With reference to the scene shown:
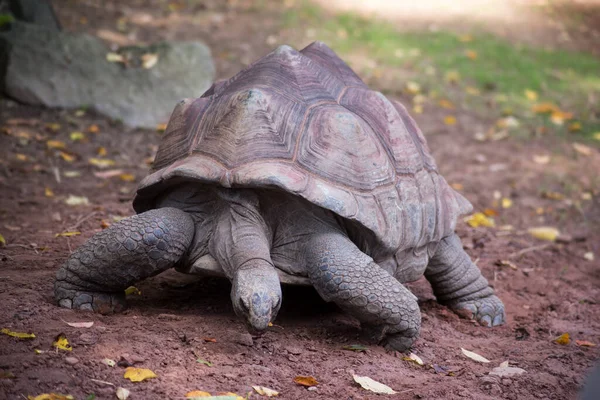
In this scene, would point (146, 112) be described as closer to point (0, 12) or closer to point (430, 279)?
point (0, 12)

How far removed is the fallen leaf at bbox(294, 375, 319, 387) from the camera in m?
3.08

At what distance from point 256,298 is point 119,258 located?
0.75 meters

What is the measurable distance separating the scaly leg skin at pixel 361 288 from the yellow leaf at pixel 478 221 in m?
2.85

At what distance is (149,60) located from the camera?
8383 millimetres

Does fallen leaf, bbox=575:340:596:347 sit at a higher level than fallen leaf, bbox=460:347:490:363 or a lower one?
higher

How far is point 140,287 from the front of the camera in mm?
4211

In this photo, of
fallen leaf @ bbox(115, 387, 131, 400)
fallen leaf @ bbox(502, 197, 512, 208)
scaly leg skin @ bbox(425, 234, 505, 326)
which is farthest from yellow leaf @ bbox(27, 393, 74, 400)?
fallen leaf @ bbox(502, 197, 512, 208)

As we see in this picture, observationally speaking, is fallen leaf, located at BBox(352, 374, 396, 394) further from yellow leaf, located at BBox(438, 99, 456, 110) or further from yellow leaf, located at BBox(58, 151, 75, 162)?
yellow leaf, located at BBox(438, 99, 456, 110)

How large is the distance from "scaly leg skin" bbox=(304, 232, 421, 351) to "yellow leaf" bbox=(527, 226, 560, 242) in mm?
2991

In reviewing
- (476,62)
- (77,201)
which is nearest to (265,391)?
(77,201)

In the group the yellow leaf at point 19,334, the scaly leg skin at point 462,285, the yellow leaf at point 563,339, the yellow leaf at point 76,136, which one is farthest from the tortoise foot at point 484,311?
the yellow leaf at point 76,136

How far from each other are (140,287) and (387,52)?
23.8 ft

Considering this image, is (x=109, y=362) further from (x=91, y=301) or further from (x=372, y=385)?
(x=372, y=385)

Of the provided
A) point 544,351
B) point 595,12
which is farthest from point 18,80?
point 595,12
